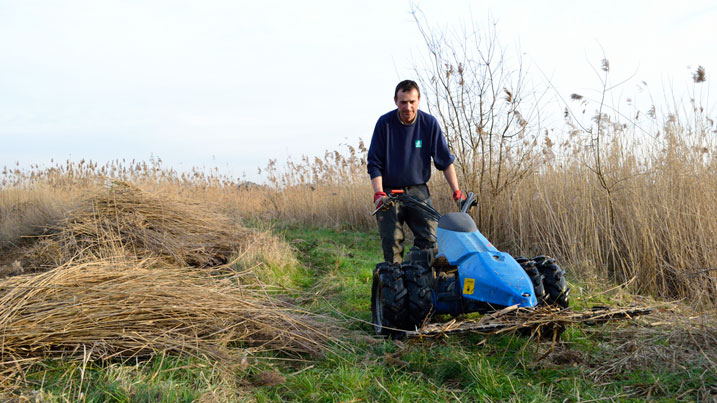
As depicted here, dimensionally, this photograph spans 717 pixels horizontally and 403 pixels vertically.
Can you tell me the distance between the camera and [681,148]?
17.4 feet

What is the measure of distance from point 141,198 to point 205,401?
4.90 metres

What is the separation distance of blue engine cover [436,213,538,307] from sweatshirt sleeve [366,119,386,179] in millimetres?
1549

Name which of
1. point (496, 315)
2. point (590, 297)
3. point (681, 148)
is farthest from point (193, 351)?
point (681, 148)

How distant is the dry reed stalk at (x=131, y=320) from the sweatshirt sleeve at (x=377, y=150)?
162cm

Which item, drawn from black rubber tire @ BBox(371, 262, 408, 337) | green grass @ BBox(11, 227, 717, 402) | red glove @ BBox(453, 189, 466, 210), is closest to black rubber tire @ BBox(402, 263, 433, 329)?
black rubber tire @ BBox(371, 262, 408, 337)

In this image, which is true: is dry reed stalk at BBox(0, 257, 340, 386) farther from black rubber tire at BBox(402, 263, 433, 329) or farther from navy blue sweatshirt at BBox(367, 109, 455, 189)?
navy blue sweatshirt at BBox(367, 109, 455, 189)

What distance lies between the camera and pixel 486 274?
2973mm

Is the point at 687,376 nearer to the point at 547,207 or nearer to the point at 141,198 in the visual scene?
the point at 547,207

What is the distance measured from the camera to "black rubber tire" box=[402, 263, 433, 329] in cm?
333

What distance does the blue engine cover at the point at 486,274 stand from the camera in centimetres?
289

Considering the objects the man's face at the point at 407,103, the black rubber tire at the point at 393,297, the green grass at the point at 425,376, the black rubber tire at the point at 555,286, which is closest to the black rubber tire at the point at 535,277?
the black rubber tire at the point at 555,286

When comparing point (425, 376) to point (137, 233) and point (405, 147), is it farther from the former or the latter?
point (137, 233)

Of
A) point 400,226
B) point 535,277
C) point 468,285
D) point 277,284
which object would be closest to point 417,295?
point 468,285

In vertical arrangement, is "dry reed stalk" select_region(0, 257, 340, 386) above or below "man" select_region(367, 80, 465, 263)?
below
